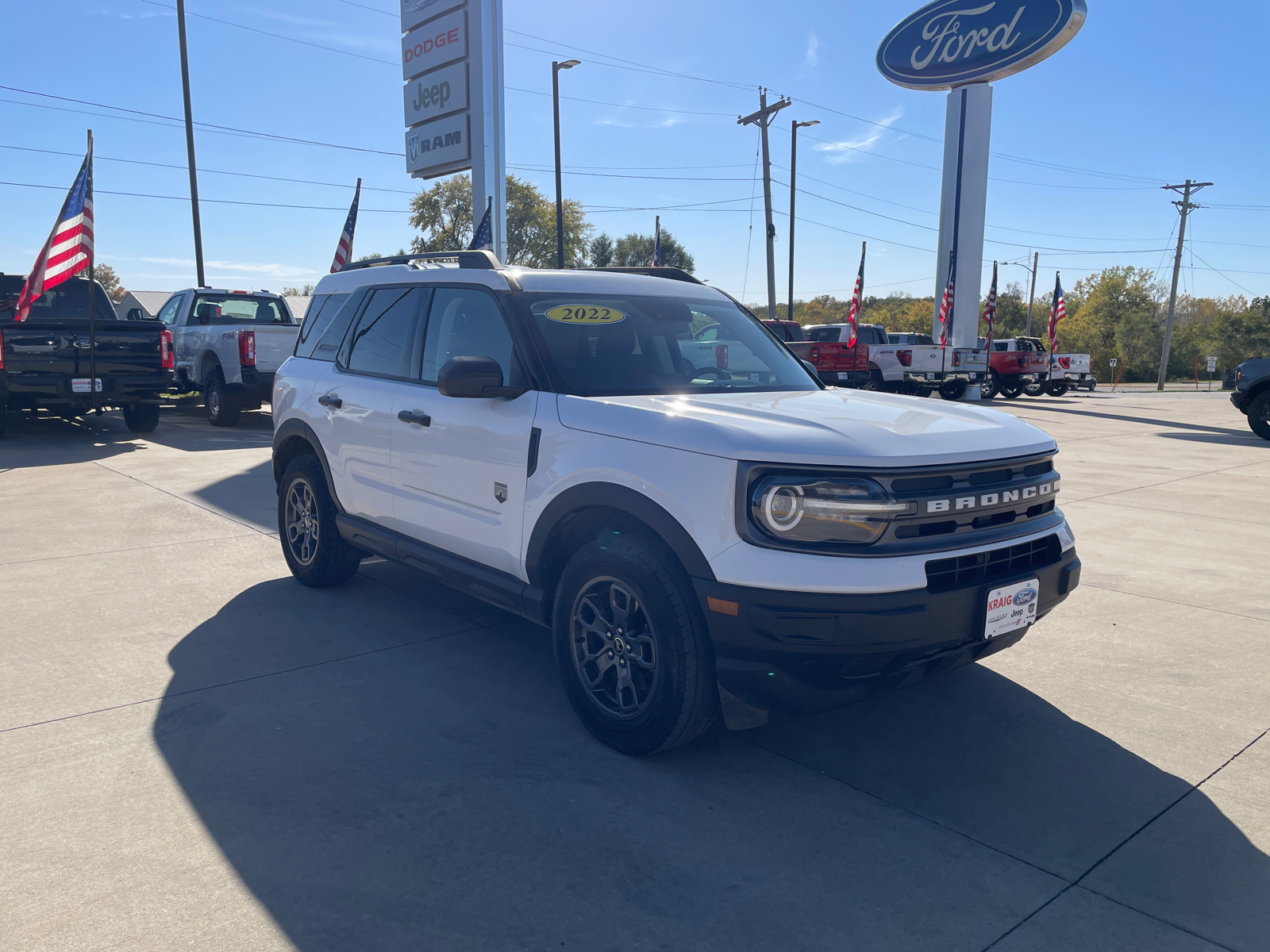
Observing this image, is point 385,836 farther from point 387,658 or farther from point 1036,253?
point 1036,253

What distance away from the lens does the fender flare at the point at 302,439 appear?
5.35 meters

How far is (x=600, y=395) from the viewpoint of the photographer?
3791 millimetres

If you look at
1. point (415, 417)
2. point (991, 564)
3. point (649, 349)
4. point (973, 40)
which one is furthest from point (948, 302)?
point (991, 564)

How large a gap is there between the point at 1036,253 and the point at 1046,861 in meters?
86.0

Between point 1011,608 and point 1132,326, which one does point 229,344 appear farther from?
point 1132,326

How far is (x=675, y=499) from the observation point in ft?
10.4

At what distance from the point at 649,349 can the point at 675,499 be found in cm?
125

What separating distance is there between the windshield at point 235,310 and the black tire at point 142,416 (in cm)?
270

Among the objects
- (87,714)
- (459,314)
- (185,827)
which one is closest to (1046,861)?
(185,827)

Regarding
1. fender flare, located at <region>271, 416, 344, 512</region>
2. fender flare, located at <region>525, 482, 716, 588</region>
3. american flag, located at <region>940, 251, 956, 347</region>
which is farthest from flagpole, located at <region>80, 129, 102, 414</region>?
american flag, located at <region>940, 251, 956, 347</region>

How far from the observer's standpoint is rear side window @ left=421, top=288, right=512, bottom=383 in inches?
164

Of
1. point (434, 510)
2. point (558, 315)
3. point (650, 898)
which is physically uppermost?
point (558, 315)

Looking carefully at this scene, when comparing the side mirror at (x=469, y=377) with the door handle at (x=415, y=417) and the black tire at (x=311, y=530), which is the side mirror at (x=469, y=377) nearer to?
the door handle at (x=415, y=417)

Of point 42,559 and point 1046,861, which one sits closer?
point 1046,861
